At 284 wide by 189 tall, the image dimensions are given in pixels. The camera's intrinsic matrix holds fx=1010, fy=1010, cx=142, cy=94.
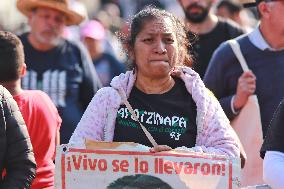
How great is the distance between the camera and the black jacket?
4.90m

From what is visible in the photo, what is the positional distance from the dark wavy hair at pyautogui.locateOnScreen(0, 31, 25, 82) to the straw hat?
8.26 ft

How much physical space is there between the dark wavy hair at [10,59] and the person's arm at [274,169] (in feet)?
5.56

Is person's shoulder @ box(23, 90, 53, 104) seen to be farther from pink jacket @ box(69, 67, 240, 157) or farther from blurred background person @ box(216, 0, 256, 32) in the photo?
blurred background person @ box(216, 0, 256, 32)

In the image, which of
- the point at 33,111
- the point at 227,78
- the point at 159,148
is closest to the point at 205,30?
the point at 227,78

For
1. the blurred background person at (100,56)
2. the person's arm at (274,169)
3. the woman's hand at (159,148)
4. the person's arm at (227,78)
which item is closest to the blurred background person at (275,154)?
the person's arm at (274,169)

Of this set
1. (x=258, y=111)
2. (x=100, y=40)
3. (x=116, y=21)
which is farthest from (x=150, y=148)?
(x=116, y=21)

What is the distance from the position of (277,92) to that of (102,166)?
2.25m

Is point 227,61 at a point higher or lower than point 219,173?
higher

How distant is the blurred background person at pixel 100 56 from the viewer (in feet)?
39.4

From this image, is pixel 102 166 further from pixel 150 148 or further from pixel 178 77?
pixel 178 77

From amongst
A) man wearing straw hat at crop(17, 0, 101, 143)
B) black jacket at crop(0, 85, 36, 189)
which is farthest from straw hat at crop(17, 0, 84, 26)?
black jacket at crop(0, 85, 36, 189)

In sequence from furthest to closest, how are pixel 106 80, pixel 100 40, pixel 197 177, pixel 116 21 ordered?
pixel 116 21
pixel 100 40
pixel 106 80
pixel 197 177

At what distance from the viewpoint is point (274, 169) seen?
4832 millimetres

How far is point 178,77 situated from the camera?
17.1 ft
